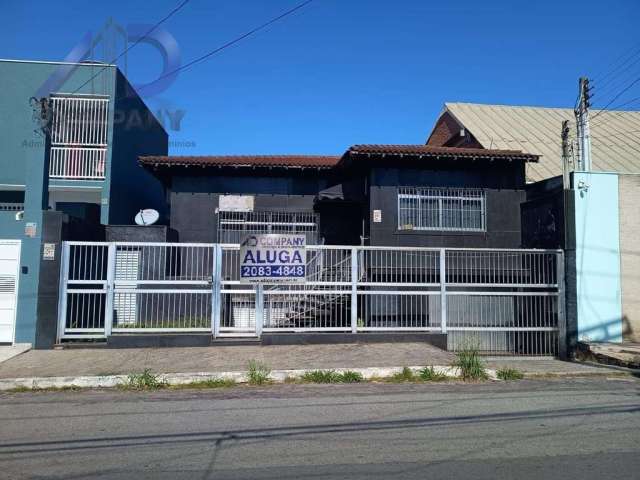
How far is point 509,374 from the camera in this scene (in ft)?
29.2

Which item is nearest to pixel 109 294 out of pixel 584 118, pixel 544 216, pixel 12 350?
pixel 12 350

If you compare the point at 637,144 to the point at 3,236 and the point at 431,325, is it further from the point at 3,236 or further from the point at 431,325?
the point at 3,236

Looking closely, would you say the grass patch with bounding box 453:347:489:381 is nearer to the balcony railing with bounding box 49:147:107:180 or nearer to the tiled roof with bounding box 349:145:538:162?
the tiled roof with bounding box 349:145:538:162

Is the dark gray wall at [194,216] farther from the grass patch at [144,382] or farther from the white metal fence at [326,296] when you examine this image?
the grass patch at [144,382]

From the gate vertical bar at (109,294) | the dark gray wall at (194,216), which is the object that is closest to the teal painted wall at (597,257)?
the gate vertical bar at (109,294)

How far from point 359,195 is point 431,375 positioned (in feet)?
25.7

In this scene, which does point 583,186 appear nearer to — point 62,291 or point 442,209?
point 442,209

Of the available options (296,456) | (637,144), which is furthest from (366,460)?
(637,144)

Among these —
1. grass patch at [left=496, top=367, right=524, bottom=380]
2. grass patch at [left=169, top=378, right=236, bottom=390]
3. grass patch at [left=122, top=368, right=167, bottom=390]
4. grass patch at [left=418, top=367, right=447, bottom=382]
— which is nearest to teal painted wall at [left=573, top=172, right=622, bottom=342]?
grass patch at [left=496, top=367, right=524, bottom=380]

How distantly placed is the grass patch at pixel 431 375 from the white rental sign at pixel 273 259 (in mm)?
3236

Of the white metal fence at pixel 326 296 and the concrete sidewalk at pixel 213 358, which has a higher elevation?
the white metal fence at pixel 326 296

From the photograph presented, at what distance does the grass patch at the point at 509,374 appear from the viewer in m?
8.85

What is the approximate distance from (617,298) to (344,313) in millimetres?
5747

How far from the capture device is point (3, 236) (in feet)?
35.3
